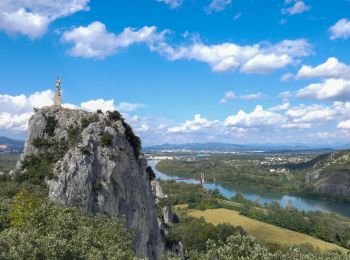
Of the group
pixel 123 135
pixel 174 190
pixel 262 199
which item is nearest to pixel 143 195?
pixel 123 135

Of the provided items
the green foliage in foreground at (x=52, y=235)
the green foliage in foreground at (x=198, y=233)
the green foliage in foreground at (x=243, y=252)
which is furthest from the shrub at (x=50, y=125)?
the green foliage in foreground at (x=198, y=233)

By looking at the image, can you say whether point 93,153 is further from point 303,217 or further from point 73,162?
point 303,217

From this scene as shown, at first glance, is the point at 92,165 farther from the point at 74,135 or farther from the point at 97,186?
the point at 74,135

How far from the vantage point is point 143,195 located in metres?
39.8

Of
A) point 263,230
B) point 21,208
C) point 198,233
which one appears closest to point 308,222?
point 263,230

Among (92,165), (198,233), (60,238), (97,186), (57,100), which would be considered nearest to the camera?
(60,238)

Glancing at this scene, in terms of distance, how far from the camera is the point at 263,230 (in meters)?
93.5

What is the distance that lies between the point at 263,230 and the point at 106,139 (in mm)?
67395

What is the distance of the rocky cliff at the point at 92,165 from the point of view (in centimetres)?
3077

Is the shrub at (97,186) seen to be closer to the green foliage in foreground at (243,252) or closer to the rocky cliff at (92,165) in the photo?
the rocky cliff at (92,165)

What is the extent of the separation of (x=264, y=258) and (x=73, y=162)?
19975 millimetres

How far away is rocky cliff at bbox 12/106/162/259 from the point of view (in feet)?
101

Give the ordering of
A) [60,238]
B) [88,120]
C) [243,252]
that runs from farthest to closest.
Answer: [88,120] → [60,238] → [243,252]

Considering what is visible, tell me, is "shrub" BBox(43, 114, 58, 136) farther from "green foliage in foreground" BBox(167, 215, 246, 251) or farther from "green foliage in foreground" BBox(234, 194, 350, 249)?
"green foliage in foreground" BBox(234, 194, 350, 249)
